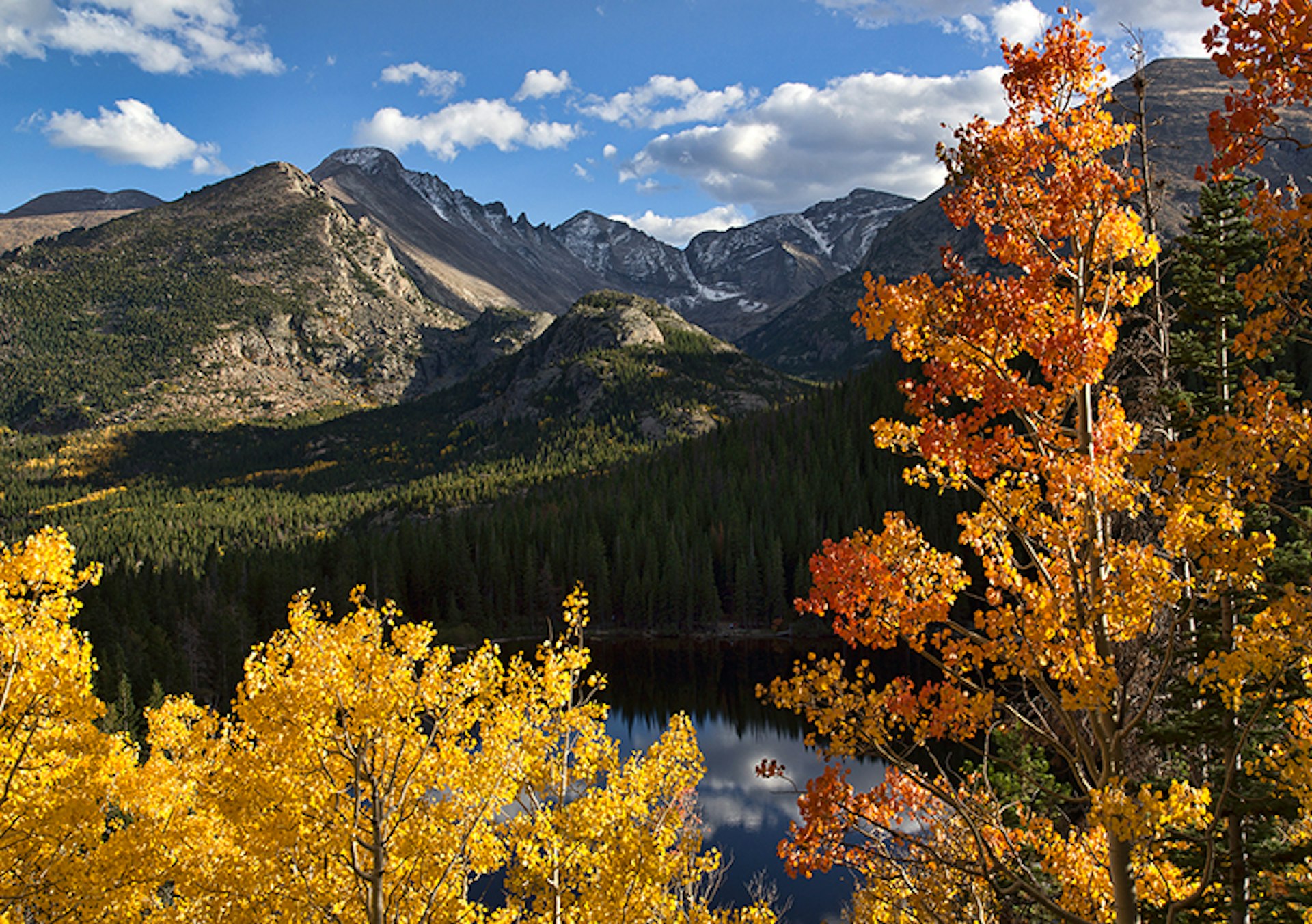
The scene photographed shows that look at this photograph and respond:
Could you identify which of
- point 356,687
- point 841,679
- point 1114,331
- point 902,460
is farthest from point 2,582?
point 902,460

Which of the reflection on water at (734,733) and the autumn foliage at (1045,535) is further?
the reflection on water at (734,733)

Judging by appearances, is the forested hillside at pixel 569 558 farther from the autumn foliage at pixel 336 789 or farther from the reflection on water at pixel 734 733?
the autumn foliage at pixel 336 789

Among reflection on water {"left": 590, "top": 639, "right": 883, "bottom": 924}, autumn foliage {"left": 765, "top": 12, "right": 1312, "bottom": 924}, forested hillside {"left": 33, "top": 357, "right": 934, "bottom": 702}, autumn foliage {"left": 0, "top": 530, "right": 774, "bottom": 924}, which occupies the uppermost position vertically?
autumn foliage {"left": 765, "top": 12, "right": 1312, "bottom": 924}

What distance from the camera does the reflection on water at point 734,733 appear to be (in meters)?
40.1

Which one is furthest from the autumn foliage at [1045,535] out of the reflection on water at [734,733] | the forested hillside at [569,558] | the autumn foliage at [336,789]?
the forested hillside at [569,558]

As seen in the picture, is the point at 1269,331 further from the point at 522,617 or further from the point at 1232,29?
the point at 522,617

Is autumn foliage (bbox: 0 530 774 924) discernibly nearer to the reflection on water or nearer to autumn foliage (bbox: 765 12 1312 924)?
autumn foliage (bbox: 765 12 1312 924)

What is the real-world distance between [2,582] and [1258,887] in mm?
21772

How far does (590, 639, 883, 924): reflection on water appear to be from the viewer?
40.1m

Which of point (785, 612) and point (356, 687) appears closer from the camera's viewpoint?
point (356, 687)

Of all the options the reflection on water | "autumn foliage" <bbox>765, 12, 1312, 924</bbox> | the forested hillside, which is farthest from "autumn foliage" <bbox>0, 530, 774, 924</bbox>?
the forested hillside

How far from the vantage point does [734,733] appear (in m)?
63.4

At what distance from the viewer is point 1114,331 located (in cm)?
797

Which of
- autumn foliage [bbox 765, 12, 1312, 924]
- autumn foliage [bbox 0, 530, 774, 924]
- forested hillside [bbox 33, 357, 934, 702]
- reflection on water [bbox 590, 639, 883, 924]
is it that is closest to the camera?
autumn foliage [bbox 765, 12, 1312, 924]
